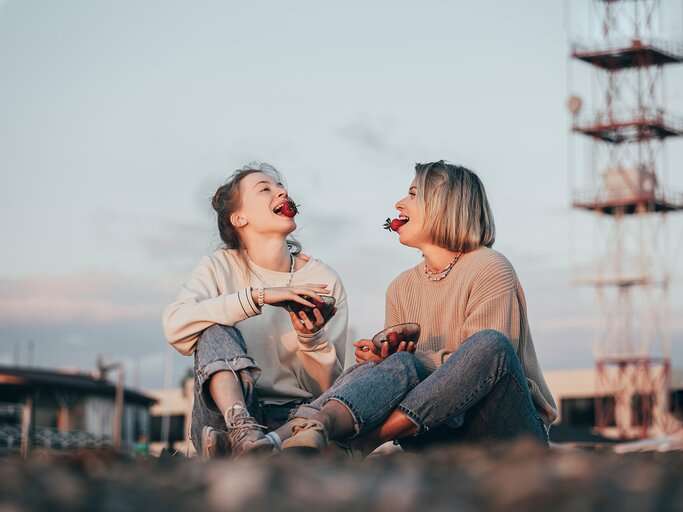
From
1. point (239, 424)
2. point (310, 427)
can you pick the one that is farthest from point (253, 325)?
point (310, 427)

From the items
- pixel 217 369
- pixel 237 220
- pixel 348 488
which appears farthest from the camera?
pixel 237 220

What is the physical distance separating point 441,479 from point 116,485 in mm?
600

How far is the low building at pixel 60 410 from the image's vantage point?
124 ft

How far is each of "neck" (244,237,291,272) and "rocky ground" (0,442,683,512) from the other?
3151 mm

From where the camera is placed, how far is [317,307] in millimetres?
4934

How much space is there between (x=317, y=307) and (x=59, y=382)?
3592 cm

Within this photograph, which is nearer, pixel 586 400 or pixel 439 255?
pixel 439 255

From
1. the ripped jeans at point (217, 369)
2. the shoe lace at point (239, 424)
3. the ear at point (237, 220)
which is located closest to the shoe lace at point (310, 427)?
the shoe lace at point (239, 424)

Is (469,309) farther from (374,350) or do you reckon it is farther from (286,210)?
(286,210)

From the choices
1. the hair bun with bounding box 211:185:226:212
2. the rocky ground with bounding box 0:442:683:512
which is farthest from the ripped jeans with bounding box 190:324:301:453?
the rocky ground with bounding box 0:442:683:512

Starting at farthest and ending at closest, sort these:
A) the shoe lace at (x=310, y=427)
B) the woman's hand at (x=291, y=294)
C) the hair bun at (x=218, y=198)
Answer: the hair bun at (x=218, y=198) → the woman's hand at (x=291, y=294) → the shoe lace at (x=310, y=427)

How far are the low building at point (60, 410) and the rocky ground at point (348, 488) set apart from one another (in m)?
33.9

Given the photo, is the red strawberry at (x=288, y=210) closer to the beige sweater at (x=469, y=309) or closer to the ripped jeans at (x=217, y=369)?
the beige sweater at (x=469, y=309)

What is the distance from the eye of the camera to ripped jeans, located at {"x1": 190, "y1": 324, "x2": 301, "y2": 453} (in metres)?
4.63
